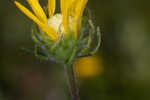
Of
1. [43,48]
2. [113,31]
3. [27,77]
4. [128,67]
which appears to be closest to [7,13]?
[27,77]

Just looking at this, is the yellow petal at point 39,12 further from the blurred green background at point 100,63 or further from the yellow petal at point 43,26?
the blurred green background at point 100,63

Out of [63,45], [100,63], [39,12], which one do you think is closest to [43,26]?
[39,12]

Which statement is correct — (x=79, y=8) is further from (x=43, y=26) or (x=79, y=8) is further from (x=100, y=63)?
(x=100, y=63)

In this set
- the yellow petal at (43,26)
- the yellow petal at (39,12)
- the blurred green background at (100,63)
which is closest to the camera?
the yellow petal at (43,26)

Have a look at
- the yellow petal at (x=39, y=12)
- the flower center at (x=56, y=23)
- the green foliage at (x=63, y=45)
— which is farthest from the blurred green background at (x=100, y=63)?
the yellow petal at (x=39, y=12)

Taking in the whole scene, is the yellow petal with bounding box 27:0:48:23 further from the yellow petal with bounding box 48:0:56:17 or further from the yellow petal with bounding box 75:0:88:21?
the yellow petal with bounding box 75:0:88:21

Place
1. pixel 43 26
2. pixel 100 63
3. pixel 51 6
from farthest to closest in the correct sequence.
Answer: pixel 100 63
pixel 51 6
pixel 43 26
